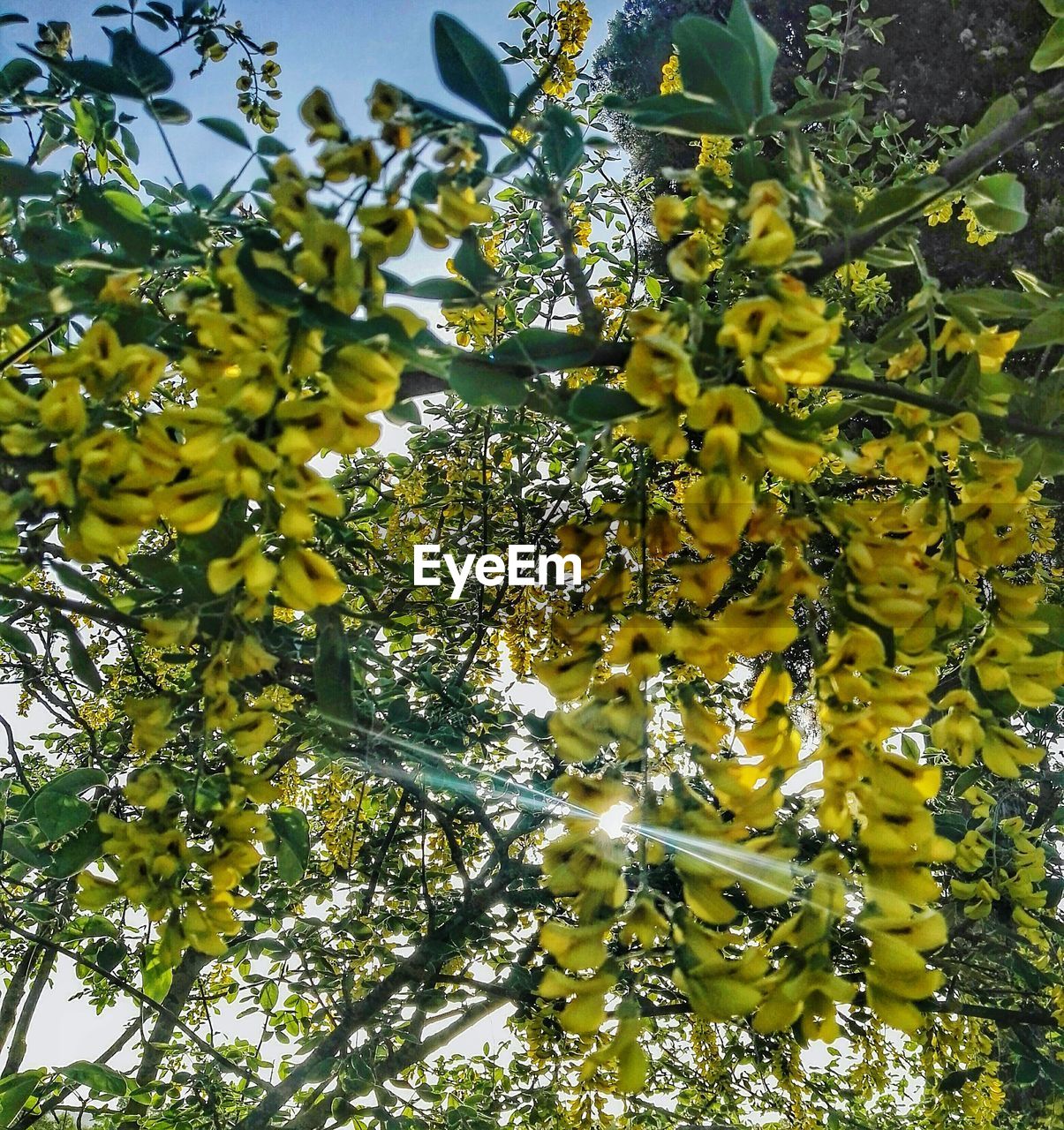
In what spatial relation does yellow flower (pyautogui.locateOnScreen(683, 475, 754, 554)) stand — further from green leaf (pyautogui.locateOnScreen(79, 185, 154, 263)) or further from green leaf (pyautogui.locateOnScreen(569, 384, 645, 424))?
green leaf (pyautogui.locateOnScreen(79, 185, 154, 263))

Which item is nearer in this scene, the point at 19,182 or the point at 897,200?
the point at 897,200

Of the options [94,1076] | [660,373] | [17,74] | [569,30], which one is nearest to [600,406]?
[660,373]

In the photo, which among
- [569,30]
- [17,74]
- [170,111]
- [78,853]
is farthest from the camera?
[569,30]

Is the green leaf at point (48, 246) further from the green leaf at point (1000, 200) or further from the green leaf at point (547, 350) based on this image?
the green leaf at point (1000, 200)

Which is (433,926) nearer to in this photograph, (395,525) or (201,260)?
(395,525)

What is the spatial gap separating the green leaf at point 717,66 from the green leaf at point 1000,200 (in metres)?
0.25

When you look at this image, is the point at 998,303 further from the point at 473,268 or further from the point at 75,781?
the point at 75,781

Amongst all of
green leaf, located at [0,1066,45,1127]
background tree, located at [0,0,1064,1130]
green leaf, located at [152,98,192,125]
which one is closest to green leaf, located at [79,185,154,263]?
background tree, located at [0,0,1064,1130]

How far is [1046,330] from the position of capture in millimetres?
763

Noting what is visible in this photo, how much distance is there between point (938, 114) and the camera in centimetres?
822

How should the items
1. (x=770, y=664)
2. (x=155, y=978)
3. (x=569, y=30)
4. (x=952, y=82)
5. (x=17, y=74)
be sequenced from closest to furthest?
(x=770, y=664) < (x=155, y=978) < (x=17, y=74) < (x=569, y=30) < (x=952, y=82)

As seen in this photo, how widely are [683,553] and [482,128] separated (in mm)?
2251

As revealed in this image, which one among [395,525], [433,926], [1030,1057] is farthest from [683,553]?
[1030,1057]

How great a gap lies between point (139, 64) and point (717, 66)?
2.44 feet
